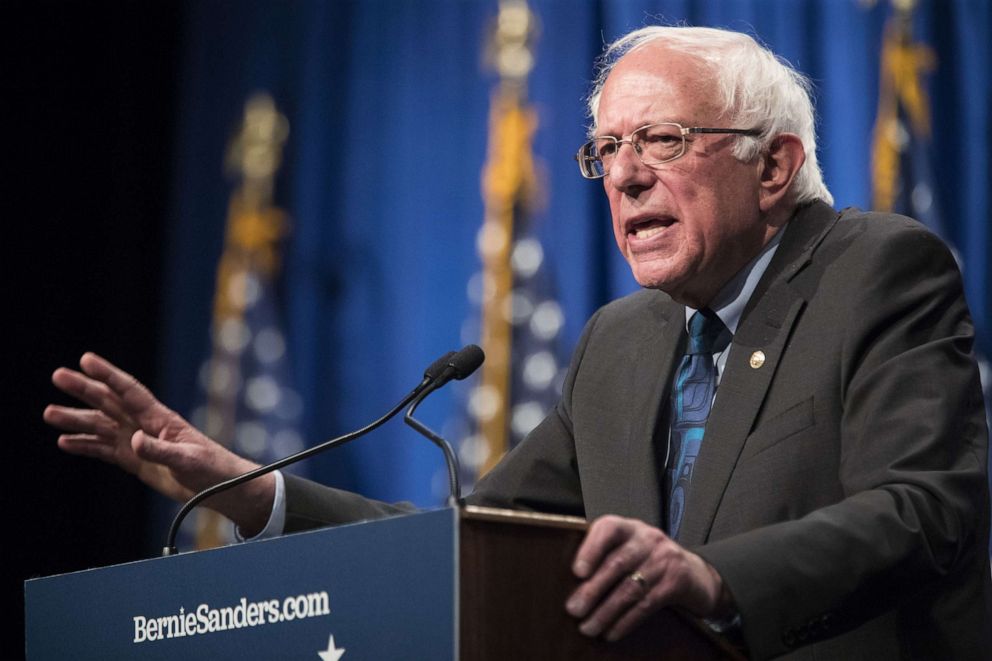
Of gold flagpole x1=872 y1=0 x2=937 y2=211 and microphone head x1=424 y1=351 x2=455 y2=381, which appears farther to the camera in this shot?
gold flagpole x1=872 y1=0 x2=937 y2=211

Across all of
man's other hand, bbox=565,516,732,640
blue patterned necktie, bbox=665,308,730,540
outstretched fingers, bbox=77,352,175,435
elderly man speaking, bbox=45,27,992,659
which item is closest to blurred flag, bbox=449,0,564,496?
elderly man speaking, bbox=45,27,992,659

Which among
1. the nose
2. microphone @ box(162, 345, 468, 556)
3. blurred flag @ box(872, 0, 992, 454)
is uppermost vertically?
blurred flag @ box(872, 0, 992, 454)

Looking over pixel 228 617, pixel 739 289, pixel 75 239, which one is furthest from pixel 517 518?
pixel 75 239

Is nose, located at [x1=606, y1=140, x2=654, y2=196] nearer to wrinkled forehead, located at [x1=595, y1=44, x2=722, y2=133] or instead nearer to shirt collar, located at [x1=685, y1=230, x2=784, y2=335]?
wrinkled forehead, located at [x1=595, y1=44, x2=722, y2=133]

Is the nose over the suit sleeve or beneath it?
over

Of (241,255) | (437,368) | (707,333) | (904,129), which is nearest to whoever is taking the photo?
(437,368)

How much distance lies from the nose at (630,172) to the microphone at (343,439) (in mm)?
469

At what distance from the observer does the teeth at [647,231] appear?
2336mm

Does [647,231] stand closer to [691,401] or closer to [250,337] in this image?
[691,401]

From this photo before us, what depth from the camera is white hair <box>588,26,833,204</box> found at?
92.9 inches

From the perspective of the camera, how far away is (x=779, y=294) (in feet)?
7.17

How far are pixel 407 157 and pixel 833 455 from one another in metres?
2.93

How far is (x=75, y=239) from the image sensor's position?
455 cm

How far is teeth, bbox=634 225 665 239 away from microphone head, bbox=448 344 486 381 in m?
0.44
